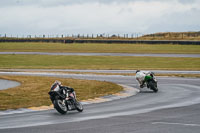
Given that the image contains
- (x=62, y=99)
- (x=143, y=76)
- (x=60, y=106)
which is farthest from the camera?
(x=143, y=76)

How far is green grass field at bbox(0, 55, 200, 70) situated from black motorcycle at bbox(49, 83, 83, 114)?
40.2 m

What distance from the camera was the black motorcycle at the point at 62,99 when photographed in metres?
18.6

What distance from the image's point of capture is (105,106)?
70.9 feet

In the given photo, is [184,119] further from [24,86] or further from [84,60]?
[84,60]

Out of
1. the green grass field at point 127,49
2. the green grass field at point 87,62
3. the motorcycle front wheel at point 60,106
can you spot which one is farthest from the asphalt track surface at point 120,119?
the green grass field at point 127,49

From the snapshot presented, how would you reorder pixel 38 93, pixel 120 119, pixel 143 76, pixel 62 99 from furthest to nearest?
1. pixel 143 76
2. pixel 38 93
3. pixel 62 99
4. pixel 120 119

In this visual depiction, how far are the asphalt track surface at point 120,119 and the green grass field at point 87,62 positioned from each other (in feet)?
122

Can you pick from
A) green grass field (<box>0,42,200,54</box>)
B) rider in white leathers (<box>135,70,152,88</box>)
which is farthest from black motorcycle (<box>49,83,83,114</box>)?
green grass field (<box>0,42,200,54</box>)

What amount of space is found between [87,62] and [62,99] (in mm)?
Result: 47007

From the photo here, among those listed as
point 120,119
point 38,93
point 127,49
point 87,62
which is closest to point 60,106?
point 120,119

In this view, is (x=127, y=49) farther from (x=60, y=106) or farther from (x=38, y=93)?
(x=60, y=106)

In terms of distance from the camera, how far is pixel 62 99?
62.6ft

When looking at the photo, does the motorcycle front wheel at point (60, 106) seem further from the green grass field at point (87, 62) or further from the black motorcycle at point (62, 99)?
the green grass field at point (87, 62)

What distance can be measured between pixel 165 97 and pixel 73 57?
4823cm
